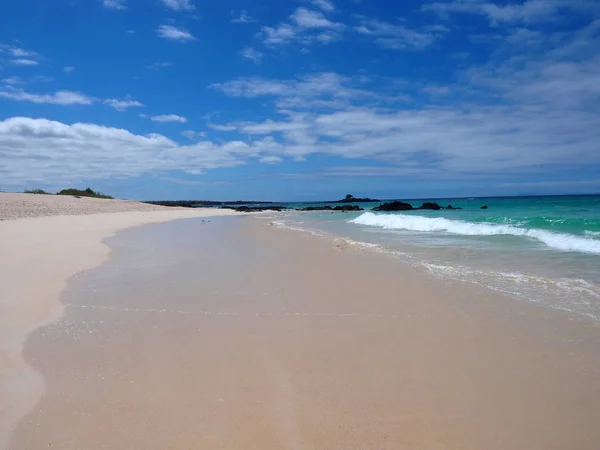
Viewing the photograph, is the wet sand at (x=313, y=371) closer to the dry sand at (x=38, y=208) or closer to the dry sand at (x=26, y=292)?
the dry sand at (x=26, y=292)

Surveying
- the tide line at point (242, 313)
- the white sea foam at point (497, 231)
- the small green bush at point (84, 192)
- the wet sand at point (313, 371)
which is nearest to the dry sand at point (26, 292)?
the wet sand at point (313, 371)

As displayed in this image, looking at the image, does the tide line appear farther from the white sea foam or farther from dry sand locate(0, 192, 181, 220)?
dry sand locate(0, 192, 181, 220)

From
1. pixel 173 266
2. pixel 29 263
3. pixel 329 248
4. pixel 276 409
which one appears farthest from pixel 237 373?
pixel 329 248

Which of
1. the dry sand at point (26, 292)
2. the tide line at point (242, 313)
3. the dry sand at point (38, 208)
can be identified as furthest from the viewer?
the dry sand at point (38, 208)

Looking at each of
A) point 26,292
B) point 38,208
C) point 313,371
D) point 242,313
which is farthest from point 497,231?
point 38,208

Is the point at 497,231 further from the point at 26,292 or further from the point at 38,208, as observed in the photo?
the point at 38,208

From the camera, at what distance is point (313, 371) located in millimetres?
3393

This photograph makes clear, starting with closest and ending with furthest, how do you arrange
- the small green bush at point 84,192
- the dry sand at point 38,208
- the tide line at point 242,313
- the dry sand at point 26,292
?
the dry sand at point 26,292 → the tide line at point 242,313 → the dry sand at point 38,208 → the small green bush at point 84,192

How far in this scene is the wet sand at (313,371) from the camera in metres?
2.53

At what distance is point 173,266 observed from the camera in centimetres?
852

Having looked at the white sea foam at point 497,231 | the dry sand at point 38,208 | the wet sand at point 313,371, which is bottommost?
the wet sand at point 313,371

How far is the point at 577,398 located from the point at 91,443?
3.28m

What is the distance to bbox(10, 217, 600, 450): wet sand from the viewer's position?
2.53 meters

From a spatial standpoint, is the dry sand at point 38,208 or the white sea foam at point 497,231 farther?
the dry sand at point 38,208
